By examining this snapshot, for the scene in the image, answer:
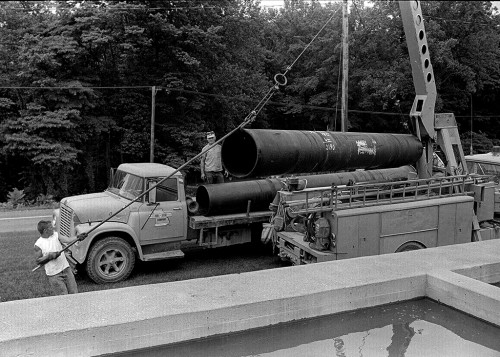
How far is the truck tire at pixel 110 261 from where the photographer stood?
9156 mm

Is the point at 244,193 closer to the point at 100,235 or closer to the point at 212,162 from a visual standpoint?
the point at 212,162

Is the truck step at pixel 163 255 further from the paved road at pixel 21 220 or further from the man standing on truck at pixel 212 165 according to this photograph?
the paved road at pixel 21 220

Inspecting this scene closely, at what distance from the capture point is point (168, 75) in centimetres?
2770

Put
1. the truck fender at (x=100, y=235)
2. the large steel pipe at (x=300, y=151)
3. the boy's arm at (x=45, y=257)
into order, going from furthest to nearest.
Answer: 1. the truck fender at (x=100, y=235)
2. the large steel pipe at (x=300, y=151)
3. the boy's arm at (x=45, y=257)

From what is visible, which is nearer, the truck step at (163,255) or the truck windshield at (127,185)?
the truck step at (163,255)

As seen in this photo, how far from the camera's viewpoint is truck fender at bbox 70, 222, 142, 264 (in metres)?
9.08

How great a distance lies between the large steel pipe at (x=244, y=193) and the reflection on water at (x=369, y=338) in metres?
5.15

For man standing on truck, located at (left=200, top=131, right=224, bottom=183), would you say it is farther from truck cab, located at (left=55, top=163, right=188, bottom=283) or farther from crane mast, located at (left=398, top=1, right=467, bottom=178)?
crane mast, located at (left=398, top=1, right=467, bottom=178)

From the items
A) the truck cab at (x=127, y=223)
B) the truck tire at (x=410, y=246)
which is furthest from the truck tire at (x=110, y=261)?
the truck tire at (x=410, y=246)

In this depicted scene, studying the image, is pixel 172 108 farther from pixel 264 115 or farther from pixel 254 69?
pixel 264 115

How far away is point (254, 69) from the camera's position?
3512 centimetres

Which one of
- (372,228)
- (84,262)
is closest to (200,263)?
(84,262)

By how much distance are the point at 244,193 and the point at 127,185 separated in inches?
89.7

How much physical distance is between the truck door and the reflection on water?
5.39m
